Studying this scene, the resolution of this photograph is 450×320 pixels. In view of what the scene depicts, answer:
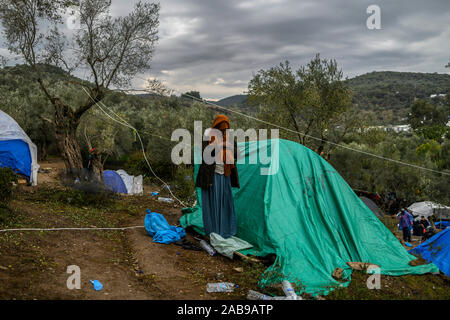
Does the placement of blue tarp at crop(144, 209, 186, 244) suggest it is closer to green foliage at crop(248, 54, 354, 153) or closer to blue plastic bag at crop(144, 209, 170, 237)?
blue plastic bag at crop(144, 209, 170, 237)

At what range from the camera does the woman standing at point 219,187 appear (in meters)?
6.56

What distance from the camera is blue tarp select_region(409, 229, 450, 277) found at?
755 cm

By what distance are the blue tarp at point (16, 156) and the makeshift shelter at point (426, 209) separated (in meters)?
18.6

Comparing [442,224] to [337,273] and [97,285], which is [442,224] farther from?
[97,285]

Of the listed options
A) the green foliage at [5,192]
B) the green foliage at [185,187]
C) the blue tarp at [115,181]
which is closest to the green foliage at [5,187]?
the green foliage at [5,192]

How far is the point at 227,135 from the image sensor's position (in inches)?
264

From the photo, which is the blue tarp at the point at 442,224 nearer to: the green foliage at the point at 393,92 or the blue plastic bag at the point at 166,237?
the blue plastic bag at the point at 166,237

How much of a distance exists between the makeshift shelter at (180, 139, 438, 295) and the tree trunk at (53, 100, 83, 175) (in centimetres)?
594

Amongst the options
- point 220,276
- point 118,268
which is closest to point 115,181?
point 118,268

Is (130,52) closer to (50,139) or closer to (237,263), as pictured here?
(237,263)

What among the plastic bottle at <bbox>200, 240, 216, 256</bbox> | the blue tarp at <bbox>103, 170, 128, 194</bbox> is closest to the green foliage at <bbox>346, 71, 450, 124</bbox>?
the blue tarp at <bbox>103, 170, 128, 194</bbox>

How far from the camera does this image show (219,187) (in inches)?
261

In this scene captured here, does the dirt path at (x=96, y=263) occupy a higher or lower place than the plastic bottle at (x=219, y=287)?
higher
